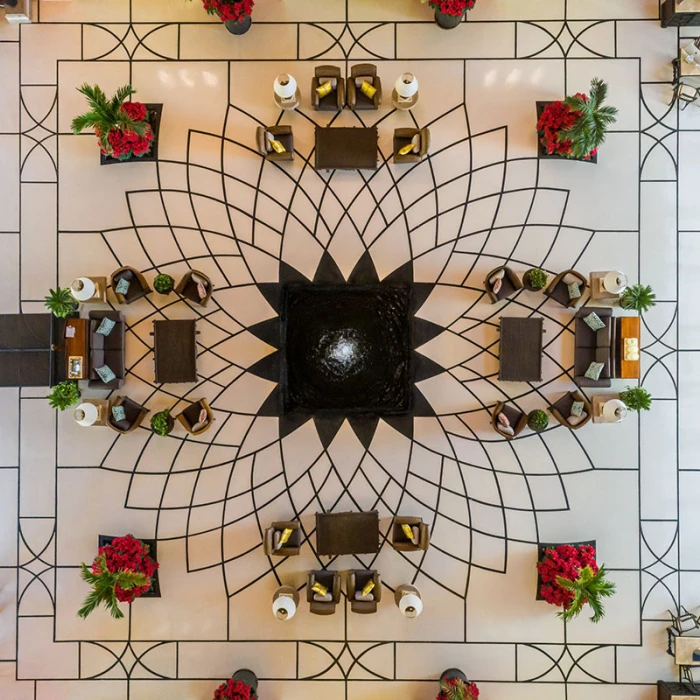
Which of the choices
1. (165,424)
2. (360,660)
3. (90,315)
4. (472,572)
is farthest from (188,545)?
(472,572)

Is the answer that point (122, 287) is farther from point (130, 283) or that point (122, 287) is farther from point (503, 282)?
point (503, 282)

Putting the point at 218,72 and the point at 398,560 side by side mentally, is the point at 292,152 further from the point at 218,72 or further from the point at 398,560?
the point at 398,560

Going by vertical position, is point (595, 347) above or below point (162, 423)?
above

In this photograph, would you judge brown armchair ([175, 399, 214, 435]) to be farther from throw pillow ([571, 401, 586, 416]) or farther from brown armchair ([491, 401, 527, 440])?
throw pillow ([571, 401, 586, 416])

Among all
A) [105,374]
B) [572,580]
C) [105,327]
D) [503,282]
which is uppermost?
[503,282]

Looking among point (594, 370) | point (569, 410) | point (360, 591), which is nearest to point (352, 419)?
point (360, 591)

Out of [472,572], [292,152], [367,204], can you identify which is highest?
[292,152]

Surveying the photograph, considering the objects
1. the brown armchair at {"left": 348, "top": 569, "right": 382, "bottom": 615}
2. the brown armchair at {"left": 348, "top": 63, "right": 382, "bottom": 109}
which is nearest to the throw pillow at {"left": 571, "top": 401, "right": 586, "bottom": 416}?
the brown armchair at {"left": 348, "top": 569, "right": 382, "bottom": 615}
